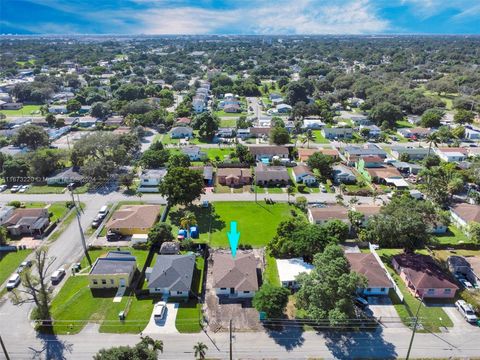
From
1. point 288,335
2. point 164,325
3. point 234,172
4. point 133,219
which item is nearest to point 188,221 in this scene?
point 133,219

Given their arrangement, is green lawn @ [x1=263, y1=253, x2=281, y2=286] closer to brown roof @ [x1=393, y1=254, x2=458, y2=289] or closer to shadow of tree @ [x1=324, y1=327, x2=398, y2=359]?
shadow of tree @ [x1=324, y1=327, x2=398, y2=359]

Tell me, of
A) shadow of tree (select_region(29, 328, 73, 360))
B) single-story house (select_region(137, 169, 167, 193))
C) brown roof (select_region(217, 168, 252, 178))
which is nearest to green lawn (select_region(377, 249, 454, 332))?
shadow of tree (select_region(29, 328, 73, 360))

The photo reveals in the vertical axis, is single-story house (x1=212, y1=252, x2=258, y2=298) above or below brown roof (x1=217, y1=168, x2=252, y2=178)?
below

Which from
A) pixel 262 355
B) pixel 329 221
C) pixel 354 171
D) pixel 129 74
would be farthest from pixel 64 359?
pixel 129 74

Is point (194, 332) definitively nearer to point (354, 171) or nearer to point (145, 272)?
point (145, 272)

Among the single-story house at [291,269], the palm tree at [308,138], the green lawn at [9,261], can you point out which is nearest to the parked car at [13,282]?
the green lawn at [9,261]

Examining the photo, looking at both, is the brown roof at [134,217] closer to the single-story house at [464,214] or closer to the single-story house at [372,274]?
the single-story house at [372,274]
